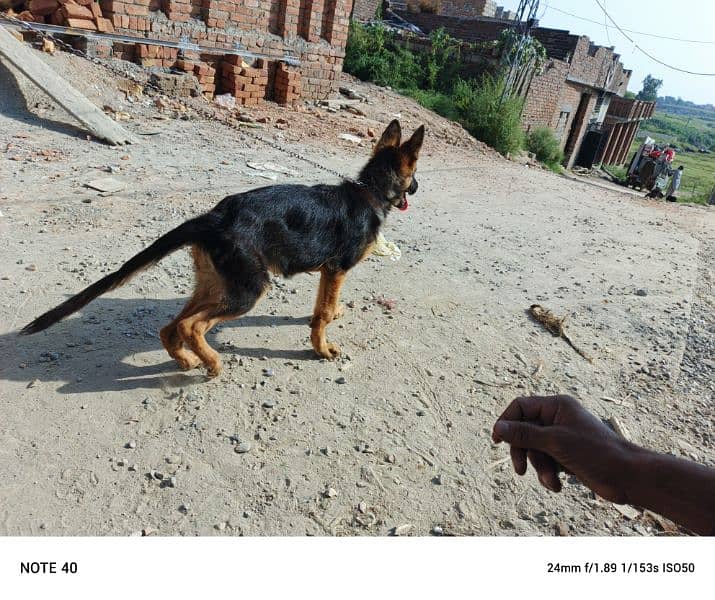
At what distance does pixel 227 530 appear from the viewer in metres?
2.52

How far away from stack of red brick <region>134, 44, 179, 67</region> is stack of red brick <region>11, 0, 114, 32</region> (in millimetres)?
767

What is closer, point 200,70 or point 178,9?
point 178,9

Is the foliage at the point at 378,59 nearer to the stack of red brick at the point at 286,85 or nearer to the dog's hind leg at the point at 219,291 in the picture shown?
the stack of red brick at the point at 286,85

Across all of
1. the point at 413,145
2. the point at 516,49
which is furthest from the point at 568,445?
the point at 516,49

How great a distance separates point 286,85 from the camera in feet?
41.3

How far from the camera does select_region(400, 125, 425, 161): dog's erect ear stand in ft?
12.6

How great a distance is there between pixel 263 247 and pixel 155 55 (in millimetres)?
8909

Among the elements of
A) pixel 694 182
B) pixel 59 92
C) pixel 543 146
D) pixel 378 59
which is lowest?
pixel 694 182

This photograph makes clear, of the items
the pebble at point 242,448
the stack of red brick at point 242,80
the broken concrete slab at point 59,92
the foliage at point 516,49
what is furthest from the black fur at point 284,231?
the foliage at point 516,49

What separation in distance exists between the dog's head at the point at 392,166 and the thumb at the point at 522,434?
8.99 feet

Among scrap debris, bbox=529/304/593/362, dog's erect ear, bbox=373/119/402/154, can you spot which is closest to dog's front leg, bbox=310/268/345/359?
dog's erect ear, bbox=373/119/402/154

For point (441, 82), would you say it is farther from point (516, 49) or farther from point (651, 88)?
point (651, 88)

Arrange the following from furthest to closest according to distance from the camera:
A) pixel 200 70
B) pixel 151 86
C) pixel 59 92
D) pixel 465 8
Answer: pixel 465 8 → pixel 200 70 → pixel 151 86 → pixel 59 92

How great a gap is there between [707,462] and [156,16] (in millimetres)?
11413
